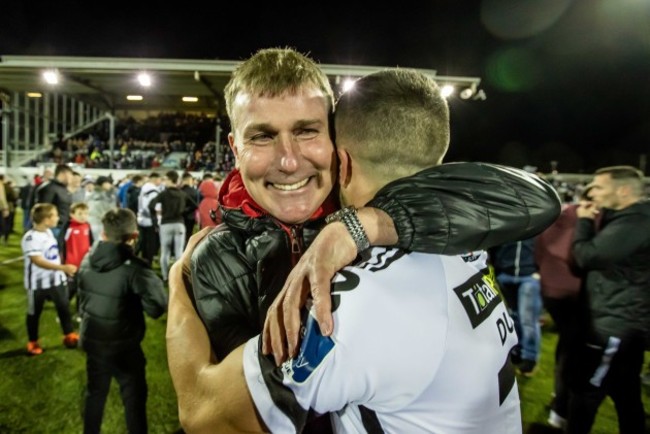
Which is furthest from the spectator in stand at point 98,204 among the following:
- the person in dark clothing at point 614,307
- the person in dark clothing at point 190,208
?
the person in dark clothing at point 614,307

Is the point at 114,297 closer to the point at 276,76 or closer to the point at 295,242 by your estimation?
the point at 295,242

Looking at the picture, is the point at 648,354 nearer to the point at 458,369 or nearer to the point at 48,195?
the point at 458,369

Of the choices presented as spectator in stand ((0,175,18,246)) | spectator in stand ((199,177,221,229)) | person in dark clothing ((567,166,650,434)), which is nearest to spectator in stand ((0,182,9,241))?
spectator in stand ((0,175,18,246))

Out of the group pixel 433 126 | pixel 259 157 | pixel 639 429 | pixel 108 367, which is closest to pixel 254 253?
pixel 259 157

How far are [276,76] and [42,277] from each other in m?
4.76

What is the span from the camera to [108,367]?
3348 mm

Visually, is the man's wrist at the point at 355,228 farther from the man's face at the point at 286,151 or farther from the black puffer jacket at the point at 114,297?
the black puffer jacket at the point at 114,297

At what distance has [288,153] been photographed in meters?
1.56

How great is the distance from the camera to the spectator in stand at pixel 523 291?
4707mm

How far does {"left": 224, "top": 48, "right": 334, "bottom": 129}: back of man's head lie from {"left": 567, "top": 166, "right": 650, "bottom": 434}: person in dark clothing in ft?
8.73

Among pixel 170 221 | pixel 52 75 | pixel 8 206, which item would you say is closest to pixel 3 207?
pixel 8 206

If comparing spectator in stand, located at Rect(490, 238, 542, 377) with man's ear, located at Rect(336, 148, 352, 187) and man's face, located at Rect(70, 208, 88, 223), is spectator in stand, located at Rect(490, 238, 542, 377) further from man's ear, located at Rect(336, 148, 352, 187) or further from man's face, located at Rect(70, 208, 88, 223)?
man's face, located at Rect(70, 208, 88, 223)

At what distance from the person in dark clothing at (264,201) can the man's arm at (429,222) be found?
1cm

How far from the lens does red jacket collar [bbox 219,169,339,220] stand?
1.60 m
